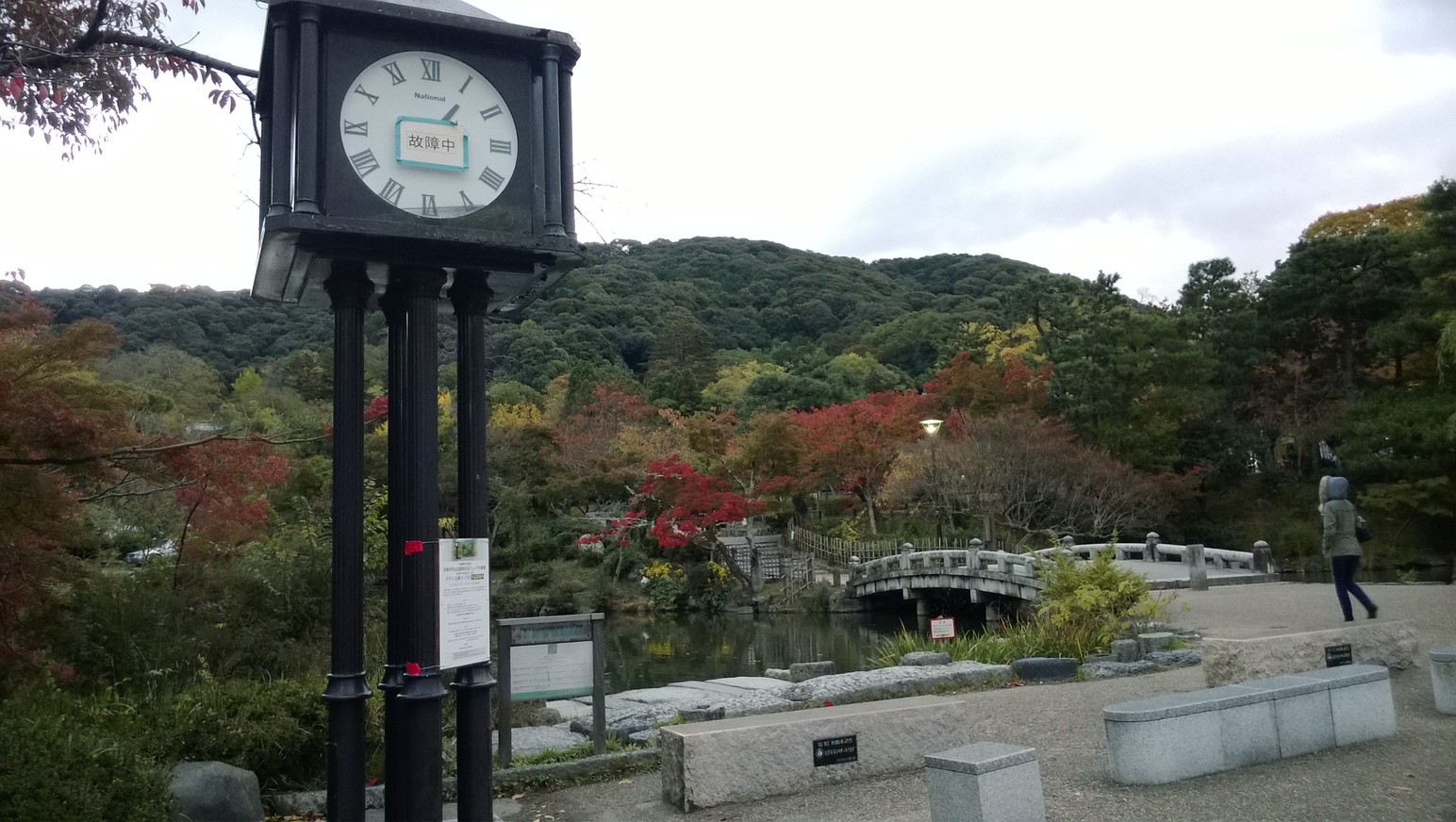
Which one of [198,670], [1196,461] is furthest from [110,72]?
[1196,461]

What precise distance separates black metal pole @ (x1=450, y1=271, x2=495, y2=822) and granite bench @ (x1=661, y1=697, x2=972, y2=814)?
4.77 feet

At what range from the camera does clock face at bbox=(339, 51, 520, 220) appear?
372 centimetres

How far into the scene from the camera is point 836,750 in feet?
17.9

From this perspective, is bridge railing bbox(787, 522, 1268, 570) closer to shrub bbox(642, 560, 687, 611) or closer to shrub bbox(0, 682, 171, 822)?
shrub bbox(642, 560, 687, 611)

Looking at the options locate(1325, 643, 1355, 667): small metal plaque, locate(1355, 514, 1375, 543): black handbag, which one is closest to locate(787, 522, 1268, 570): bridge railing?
locate(1355, 514, 1375, 543): black handbag

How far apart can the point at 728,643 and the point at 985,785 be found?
1816 cm

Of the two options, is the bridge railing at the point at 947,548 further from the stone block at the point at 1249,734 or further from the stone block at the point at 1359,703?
the stone block at the point at 1249,734

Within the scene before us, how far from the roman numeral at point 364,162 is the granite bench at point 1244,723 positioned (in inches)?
167

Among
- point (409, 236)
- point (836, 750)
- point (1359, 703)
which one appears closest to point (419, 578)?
point (409, 236)

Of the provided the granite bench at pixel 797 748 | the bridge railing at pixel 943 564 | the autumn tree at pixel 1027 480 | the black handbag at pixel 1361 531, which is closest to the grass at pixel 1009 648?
the black handbag at pixel 1361 531

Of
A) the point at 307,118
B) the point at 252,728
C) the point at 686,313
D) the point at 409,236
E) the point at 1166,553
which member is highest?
the point at 686,313

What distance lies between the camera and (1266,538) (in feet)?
99.0

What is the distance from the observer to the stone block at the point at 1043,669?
9.37m

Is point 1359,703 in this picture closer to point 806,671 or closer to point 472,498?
point 472,498
